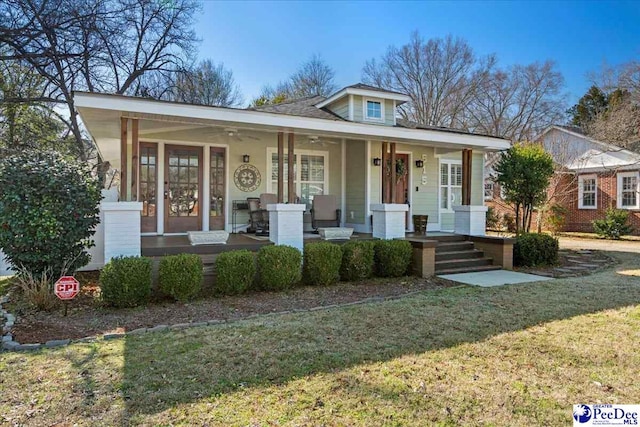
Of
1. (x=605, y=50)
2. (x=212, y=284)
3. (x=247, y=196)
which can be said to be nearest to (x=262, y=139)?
(x=247, y=196)

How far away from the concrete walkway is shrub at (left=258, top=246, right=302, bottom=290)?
10.0 feet

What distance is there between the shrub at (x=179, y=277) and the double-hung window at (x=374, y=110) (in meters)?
6.67

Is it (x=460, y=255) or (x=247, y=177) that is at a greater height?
(x=247, y=177)

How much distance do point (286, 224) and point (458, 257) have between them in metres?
3.93

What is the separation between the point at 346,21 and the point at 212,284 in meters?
13.3

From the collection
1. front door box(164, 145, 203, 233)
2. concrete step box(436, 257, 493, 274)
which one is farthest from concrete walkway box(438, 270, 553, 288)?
front door box(164, 145, 203, 233)

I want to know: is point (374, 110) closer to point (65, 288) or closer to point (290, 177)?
point (290, 177)

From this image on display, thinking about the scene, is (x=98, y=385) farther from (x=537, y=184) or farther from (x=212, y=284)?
(x=537, y=184)

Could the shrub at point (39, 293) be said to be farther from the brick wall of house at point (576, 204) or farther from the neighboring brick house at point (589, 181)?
the brick wall of house at point (576, 204)

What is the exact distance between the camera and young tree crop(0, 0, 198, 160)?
13281mm

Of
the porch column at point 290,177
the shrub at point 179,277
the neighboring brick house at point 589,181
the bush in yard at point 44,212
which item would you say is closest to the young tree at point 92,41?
the bush in yard at point 44,212

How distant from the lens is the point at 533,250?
9.27 metres

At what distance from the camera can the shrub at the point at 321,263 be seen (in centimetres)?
696

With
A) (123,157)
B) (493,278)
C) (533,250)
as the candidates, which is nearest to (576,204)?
(533,250)
